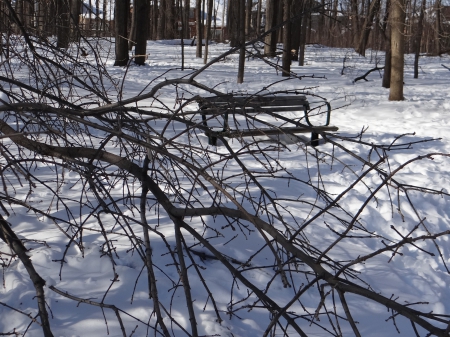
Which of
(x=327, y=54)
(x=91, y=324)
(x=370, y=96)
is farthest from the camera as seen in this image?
(x=327, y=54)

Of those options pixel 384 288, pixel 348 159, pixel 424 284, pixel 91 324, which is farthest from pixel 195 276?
pixel 348 159

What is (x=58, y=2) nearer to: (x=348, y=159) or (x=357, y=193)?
(x=357, y=193)

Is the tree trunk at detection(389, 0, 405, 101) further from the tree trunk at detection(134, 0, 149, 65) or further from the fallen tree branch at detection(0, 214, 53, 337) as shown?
the fallen tree branch at detection(0, 214, 53, 337)

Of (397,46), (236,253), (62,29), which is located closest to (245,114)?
(62,29)

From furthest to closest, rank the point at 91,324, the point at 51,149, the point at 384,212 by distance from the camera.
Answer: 1. the point at 384,212
2. the point at 91,324
3. the point at 51,149

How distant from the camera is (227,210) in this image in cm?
185

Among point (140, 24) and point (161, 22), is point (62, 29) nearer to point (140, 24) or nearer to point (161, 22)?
point (140, 24)

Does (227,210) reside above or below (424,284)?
above

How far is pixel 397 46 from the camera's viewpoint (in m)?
11.3

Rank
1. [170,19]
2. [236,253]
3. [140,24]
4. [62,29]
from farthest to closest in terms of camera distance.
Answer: [170,19]
[140,24]
[236,253]
[62,29]

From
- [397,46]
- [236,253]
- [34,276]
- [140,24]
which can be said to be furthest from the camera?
[140,24]

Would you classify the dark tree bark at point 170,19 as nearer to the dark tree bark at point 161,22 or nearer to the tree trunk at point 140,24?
the dark tree bark at point 161,22

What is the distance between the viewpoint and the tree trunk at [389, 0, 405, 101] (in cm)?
1086

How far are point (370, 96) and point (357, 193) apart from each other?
7602mm
